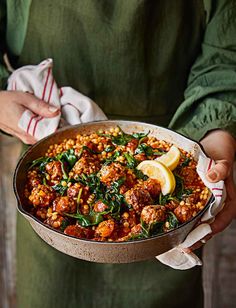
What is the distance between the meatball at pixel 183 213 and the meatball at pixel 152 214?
0.02 meters

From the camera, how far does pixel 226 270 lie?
2.17 m

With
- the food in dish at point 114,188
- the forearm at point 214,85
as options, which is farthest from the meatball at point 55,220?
the forearm at point 214,85

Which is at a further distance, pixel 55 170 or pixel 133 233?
pixel 55 170

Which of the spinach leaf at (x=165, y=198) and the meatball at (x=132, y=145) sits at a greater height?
the meatball at (x=132, y=145)

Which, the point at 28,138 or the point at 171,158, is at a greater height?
the point at 171,158

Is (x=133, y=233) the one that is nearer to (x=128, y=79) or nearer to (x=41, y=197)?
(x=41, y=197)

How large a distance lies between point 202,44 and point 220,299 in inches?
41.3

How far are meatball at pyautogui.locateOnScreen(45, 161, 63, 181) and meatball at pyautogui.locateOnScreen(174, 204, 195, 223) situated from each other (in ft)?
0.72

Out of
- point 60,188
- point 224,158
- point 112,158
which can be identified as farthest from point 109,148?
point 224,158

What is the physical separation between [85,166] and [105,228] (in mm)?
150

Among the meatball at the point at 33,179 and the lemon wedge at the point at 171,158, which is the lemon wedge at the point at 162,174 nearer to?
the lemon wedge at the point at 171,158

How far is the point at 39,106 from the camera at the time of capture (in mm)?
1257

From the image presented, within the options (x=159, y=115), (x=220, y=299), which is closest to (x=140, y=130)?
(x=159, y=115)

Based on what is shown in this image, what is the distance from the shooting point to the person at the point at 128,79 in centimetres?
129
